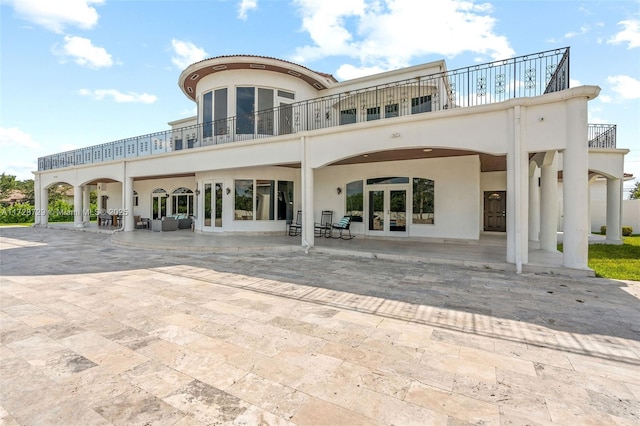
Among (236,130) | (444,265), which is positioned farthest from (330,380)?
(236,130)

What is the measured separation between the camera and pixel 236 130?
41.9ft

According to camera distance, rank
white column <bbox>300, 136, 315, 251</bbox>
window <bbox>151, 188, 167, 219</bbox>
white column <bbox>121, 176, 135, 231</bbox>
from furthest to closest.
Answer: window <bbox>151, 188, 167, 219</bbox>
white column <bbox>121, 176, 135, 231</bbox>
white column <bbox>300, 136, 315, 251</bbox>

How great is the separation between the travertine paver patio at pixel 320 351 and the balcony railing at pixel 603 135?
11.2 meters

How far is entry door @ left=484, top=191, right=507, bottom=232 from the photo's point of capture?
1502 cm

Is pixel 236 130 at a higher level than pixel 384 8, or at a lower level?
lower

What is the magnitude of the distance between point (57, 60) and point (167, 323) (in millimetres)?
12217

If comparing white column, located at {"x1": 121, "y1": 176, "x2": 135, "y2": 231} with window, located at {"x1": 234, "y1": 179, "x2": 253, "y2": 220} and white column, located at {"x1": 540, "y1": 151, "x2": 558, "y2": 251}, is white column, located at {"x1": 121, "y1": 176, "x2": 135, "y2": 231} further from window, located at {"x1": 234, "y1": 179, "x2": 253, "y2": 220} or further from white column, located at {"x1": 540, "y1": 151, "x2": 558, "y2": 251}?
white column, located at {"x1": 540, "y1": 151, "x2": 558, "y2": 251}

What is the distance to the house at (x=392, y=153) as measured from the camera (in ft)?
22.4

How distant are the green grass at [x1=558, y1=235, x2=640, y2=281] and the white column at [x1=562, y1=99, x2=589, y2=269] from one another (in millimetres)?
746

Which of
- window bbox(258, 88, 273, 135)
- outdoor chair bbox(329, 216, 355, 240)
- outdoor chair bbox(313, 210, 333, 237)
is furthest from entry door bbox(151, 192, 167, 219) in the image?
outdoor chair bbox(329, 216, 355, 240)

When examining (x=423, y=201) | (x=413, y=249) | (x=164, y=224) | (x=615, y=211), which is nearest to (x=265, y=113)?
(x=423, y=201)

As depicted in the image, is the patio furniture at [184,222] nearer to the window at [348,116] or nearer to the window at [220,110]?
the window at [220,110]

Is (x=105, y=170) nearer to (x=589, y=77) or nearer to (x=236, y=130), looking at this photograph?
(x=236, y=130)

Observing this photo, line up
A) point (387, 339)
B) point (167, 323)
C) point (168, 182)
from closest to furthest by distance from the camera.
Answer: point (387, 339) → point (167, 323) → point (168, 182)
